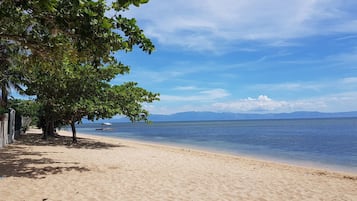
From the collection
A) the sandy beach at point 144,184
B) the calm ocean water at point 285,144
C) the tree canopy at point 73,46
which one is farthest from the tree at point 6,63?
the calm ocean water at point 285,144

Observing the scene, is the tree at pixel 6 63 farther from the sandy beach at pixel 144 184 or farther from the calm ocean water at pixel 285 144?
the calm ocean water at pixel 285 144

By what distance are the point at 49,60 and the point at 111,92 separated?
9.80 metres

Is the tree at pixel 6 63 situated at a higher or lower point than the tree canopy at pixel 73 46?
higher

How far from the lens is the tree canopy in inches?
281

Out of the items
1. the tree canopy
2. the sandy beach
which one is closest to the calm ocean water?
the sandy beach

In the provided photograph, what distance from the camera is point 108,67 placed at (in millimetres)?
19922

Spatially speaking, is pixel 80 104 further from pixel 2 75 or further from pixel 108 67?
pixel 2 75

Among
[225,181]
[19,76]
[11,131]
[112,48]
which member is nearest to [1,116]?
[11,131]

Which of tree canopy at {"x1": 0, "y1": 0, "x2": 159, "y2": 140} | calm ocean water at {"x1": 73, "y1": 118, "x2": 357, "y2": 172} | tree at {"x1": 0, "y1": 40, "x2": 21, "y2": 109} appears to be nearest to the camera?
tree canopy at {"x1": 0, "y1": 0, "x2": 159, "y2": 140}

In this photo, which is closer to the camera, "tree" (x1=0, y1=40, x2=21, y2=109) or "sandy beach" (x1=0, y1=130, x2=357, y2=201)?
"sandy beach" (x1=0, y1=130, x2=357, y2=201)

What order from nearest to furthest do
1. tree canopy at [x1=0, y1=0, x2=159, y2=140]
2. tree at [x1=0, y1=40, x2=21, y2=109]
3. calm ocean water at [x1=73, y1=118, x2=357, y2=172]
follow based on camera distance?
tree canopy at [x1=0, y1=0, x2=159, y2=140] → tree at [x1=0, y1=40, x2=21, y2=109] → calm ocean water at [x1=73, y1=118, x2=357, y2=172]

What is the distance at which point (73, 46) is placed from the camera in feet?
30.7

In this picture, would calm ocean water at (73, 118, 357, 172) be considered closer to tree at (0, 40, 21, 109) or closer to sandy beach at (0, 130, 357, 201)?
sandy beach at (0, 130, 357, 201)

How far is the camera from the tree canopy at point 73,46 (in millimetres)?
7133
